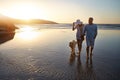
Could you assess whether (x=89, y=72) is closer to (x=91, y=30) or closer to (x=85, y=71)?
(x=85, y=71)

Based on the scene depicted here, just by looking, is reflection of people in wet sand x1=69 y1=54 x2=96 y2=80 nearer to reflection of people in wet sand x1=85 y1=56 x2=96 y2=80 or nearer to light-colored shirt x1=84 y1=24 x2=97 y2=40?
reflection of people in wet sand x1=85 y1=56 x2=96 y2=80

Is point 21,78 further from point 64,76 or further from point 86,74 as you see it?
point 86,74

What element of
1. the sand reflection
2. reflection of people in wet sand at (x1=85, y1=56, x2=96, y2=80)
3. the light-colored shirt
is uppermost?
the light-colored shirt

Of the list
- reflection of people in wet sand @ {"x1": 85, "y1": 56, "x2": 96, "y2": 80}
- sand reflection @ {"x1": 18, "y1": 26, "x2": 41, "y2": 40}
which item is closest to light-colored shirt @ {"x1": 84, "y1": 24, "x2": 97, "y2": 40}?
reflection of people in wet sand @ {"x1": 85, "y1": 56, "x2": 96, "y2": 80}

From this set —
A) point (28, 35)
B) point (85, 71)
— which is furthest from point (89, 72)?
point (28, 35)

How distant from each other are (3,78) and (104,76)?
3422mm

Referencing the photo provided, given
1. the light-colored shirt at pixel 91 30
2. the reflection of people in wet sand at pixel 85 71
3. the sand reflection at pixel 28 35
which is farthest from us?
the sand reflection at pixel 28 35

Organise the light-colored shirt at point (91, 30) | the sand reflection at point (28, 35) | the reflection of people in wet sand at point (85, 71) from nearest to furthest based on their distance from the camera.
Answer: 1. the reflection of people in wet sand at point (85, 71)
2. the light-colored shirt at point (91, 30)
3. the sand reflection at point (28, 35)

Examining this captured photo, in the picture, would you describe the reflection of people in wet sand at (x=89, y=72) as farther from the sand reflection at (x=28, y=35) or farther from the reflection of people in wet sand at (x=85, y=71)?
the sand reflection at (x=28, y=35)

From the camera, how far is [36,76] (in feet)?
24.6

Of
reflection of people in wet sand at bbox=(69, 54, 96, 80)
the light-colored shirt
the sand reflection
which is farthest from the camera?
the sand reflection

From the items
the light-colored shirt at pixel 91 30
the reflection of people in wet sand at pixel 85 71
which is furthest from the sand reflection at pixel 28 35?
the reflection of people in wet sand at pixel 85 71

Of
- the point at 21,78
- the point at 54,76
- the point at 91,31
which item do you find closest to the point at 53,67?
the point at 54,76

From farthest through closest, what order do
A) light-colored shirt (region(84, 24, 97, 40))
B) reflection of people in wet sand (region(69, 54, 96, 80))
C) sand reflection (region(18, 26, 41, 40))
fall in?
sand reflection (region(18, 26, 41, 40)) → light-colored shirt (region(84, 24, 97, 40)) → reflection of people in wet sand (region(69, 54, 96, 80))
